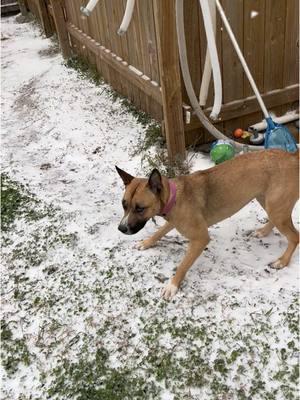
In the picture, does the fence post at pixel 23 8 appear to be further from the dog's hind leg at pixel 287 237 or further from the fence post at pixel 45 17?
the dog's hind leg at pixel 287 237

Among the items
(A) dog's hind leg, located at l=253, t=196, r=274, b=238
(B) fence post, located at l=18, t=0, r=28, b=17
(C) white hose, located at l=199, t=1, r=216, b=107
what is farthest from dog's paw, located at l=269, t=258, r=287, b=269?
(B) fence post, located at l=18, t=0, r=28, b=17

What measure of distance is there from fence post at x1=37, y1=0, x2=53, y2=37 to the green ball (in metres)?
8.04

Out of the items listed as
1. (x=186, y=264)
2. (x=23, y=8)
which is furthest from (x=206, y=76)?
(x=23, y=8)

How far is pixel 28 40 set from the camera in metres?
11.0

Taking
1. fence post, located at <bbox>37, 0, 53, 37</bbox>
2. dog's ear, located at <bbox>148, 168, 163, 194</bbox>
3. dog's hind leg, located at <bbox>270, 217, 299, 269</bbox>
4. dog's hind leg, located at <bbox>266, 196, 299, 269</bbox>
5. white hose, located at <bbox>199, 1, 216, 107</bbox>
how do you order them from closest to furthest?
1. dog's ear, located at <bbox>148, 168, 163, 194</bbox>
2. dog's hind leg, located at <bbox>266, 196, 299, 269</bbox>
3. dog's hind leg, located at <bbox>270, 217, 299, 269</bbox>
4. white hose, located at <bbox>199, 1, 216, 107</bbox>
5. fence post, located at <bbox>37, 0, 53, 37</bbox>

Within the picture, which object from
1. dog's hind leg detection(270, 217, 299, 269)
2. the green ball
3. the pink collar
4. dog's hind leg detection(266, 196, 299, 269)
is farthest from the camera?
the green ball

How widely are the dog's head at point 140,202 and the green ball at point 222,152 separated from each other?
1.82 metres

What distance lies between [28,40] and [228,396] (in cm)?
1076

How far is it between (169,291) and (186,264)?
28cm

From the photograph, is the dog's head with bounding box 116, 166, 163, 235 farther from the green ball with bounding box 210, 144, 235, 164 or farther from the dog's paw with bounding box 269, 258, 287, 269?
the green ball with bounding box 210, 144, 235, 164

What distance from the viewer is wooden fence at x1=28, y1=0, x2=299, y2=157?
178 inches

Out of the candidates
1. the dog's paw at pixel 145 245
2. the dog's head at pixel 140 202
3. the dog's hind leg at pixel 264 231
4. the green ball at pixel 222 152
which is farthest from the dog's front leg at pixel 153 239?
the green ball at pixel 222 152

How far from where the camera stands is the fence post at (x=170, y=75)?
4184 millimetres

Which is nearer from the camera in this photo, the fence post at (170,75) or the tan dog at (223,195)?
the tan dog at (223,195)
